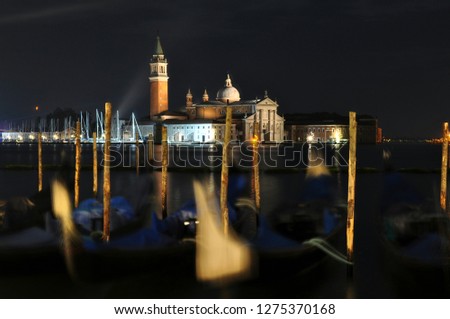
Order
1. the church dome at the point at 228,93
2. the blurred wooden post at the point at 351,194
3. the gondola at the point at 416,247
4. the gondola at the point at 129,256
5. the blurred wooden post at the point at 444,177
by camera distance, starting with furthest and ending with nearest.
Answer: the church dome at the point at 228,93 → the blurred wooden post at the point at 444,177 → the blurred wooden post at the point at 351,194 → the gondola at the point at 416,247 → the gondola at the point at 129,256

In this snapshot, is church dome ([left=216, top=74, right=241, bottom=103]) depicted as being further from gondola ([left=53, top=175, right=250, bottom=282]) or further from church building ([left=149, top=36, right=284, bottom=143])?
gondola ([left=53, top=175, right=250, bottom=282])

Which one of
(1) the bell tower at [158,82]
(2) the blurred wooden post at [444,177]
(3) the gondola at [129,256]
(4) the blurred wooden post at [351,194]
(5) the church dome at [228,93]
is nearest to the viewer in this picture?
(3) the gondola at [129,256]

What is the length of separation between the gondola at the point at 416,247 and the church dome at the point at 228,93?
57539 mm

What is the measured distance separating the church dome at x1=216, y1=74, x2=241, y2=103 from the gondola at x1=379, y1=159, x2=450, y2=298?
189 ft

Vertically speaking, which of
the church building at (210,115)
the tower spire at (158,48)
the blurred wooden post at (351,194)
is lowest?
the blurred wooden post at (351,194)

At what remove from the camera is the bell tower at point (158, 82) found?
6531 cm

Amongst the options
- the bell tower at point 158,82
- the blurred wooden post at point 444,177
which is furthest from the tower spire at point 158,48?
the blurred wooden post at point 444,177

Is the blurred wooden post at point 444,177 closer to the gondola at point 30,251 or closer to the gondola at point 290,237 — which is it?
the gondola at point 290,237

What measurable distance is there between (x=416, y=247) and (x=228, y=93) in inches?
2354

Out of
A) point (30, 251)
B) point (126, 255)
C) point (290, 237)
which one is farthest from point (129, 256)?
→ point (290, 237)

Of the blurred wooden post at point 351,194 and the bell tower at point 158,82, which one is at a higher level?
the bell tower at point 158,82

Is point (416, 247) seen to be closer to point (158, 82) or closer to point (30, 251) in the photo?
point (30, 251)

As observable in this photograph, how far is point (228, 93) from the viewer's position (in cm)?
6725

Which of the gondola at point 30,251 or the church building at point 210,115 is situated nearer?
the gondola at point 30,251
